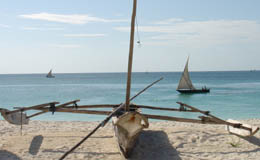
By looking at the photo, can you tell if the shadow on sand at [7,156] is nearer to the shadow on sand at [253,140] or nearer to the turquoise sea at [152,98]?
the shadow on sand at [253,140]

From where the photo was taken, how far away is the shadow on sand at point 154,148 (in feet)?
23.5

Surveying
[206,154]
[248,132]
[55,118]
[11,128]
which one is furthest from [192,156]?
[55,118]

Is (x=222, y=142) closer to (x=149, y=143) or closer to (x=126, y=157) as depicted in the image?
(x=149, y=143)

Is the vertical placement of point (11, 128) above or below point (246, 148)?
below

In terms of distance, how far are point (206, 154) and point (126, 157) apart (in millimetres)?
2202

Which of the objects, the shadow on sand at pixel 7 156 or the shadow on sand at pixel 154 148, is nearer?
the shadow on sand at pixel 7 156

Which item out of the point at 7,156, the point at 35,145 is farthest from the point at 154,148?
the point at 7,156

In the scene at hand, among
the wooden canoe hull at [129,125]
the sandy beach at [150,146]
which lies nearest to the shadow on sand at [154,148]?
the sandy beach at [150,146]

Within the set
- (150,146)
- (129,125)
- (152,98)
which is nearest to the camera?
(129,125)

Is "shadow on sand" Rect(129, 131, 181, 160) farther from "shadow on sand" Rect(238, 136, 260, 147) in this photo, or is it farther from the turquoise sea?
the turquoise sea

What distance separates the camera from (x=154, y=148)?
7785mm

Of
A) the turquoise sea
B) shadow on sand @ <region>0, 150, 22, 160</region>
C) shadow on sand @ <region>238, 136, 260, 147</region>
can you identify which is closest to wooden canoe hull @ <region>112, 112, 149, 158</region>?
shadow on sand @ <region>0, 150, 22, 160</region>

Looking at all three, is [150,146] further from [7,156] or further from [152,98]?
[152,98]

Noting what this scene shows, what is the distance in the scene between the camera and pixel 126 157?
6953 millimetres
